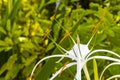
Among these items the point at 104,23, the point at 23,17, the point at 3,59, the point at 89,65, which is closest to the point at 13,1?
the point at 23,17

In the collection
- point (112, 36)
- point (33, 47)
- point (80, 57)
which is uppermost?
point (80, 57)

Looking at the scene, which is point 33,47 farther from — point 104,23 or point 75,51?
point 75,51

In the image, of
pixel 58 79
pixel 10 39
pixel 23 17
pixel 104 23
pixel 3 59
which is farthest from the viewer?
pixel 23 17

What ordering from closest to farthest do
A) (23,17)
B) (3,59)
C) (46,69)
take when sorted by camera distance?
(46,69), (3,59), (23,17)

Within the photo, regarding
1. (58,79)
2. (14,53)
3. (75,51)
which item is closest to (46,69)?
(58,79)

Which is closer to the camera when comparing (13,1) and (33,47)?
(33,47)

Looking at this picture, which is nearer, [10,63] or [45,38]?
[10,63]

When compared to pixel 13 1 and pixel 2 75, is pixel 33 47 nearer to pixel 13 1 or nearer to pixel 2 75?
pixel 2 75

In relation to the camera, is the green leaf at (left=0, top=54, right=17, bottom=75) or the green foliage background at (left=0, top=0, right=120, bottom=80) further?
the green leaf at (left=0, top=54, right=17, bottom=75)

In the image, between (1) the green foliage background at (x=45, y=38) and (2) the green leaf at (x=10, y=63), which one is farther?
(2) the green leaf at (x=10, y=63)

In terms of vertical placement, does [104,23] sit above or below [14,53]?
above
